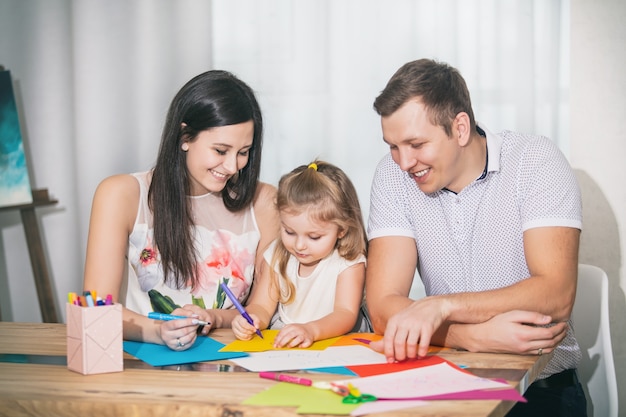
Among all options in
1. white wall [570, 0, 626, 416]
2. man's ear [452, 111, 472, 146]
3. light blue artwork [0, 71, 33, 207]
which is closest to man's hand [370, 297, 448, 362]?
man's ear [452, 111, 472, 146]

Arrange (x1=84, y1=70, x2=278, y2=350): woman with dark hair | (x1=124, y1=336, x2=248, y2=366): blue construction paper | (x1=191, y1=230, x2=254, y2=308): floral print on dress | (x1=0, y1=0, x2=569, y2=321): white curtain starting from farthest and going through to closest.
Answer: (x1=0, y1=0, x2=569, y2=321): white curtain → (x1=191, y1=230, x2=254, y2=308): floral print on dress → (x1=84, y1=70, x2=278, y2=350): woman with dark hair → (x1=124, y1=336, x2=248, y2=366): blue construction paper

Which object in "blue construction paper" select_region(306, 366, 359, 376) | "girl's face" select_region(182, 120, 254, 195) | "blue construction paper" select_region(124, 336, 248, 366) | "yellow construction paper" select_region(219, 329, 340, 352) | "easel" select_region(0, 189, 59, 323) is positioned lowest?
"easel" select_region(0, 189, 59, 323)

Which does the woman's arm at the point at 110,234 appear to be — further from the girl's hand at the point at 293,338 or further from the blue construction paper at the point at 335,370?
the blue construction paper at the point at 335,370

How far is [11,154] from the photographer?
3.37 meters

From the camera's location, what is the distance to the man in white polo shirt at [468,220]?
174 centimetres

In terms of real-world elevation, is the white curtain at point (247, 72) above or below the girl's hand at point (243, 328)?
above

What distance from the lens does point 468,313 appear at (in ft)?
5.37

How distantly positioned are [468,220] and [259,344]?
628mm

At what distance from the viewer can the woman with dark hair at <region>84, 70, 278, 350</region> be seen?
1972mm

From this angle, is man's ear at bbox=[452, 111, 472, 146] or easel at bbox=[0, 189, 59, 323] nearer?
man's ear at bbox=[452, 111, 472, 146]

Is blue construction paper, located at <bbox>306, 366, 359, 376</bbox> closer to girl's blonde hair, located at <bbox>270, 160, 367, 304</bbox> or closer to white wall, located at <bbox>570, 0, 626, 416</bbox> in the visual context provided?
girl's blonde hair, located at <bbox>270, 160, 367, 304</bbox>

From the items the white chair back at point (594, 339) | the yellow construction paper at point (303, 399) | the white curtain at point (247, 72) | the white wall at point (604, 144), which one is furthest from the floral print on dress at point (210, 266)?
the white wall at point (604, 144)

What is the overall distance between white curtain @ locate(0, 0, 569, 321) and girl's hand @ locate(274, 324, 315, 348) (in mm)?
1712

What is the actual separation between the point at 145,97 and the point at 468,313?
7.81 feet
